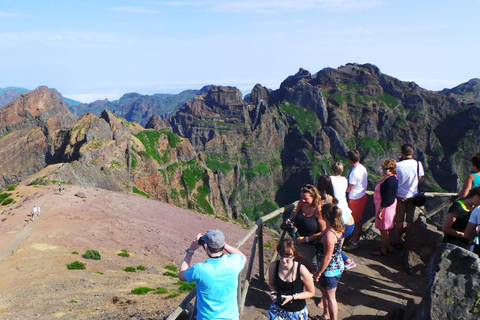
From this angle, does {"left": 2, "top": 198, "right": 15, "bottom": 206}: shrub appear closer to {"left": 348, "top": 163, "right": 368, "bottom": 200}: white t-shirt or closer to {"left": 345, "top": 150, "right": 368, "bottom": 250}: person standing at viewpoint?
{"left": 345, "top": 150, "right": 368, "bottom": 250}: person standing at viewpoint

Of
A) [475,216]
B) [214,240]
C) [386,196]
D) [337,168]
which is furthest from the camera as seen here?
[386,196]

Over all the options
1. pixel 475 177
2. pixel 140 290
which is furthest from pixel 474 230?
pixel 140 290

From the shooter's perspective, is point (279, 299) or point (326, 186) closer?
point (279, 299)

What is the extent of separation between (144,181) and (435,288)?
92.6m

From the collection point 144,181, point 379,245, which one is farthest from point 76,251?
point 144,181

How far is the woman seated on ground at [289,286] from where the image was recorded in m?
5.22

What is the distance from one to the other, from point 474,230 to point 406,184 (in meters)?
3.55

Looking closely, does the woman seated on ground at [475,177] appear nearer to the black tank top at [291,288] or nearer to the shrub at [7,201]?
the black tank top at [291,288]

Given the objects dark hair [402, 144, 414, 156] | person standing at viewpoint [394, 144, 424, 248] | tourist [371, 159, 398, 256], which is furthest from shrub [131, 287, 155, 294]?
dark hair [402, 144, 414, 156]

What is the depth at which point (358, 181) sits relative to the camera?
9.37 m

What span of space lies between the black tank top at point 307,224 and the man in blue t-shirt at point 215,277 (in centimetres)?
270

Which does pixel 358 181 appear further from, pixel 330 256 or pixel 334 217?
pixel 330 256

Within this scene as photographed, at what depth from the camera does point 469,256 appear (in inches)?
199

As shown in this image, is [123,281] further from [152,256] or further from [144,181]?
[144,181]
